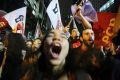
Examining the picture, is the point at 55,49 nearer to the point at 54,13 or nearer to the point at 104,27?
the point at 104,27

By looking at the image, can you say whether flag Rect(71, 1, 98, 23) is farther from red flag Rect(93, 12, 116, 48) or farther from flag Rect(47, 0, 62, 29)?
flag Rect(47, 0, 62, 29)

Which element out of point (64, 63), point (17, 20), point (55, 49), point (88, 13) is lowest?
point (64, 63)

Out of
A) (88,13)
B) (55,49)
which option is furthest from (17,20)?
(55,49)

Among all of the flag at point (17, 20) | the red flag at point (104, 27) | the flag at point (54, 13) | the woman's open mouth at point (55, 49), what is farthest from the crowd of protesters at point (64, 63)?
the flag at point (17, 20)

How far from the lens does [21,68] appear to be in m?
3.76

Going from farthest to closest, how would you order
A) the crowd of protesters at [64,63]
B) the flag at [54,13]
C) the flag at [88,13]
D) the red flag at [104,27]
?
the flag at [54,13], the flag at [88,13], the red flag at [104,27], the crowd of protesters at [64,63]

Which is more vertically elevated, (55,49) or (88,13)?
(88,13)

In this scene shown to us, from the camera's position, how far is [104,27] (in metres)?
8.60

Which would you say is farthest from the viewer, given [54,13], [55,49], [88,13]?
[54,13]

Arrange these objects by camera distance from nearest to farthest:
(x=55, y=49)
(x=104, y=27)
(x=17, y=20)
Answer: (x=55, y=49) < (x=104, y=27) < (x=17, y=20)

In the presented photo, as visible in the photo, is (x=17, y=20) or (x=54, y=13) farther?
(x=17, y=20)

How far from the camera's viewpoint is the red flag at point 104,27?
8180 millimetres

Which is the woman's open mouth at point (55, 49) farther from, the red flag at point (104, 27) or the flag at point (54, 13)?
the flag at point (54, 13)

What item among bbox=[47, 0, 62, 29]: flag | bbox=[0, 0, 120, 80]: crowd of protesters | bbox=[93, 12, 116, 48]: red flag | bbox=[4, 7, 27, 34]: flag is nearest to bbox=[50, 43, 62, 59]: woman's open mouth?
bbox=[0, 0, 120, 80]: crowd of protesters
